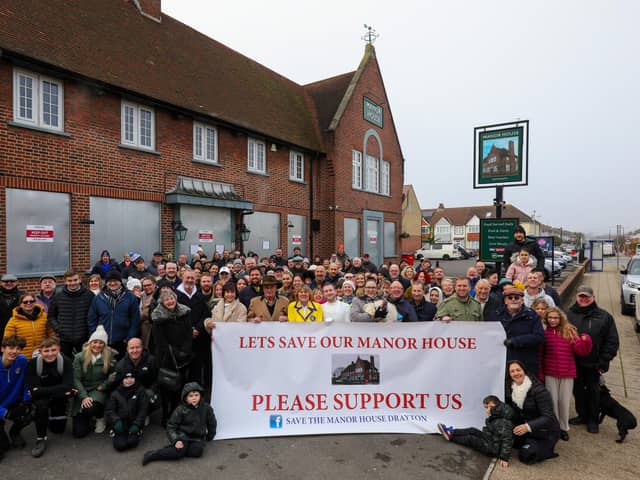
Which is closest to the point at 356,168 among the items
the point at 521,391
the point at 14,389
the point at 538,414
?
the point at 521,391

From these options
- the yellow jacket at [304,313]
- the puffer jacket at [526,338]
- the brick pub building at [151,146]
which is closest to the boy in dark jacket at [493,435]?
the puffer jacket at [526,338]

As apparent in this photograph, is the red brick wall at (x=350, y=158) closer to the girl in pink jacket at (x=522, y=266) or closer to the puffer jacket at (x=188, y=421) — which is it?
the girl in pink jacket at (x=522, y=266)

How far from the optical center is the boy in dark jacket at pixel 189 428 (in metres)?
4.04

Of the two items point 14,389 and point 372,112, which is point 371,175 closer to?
point 372,112

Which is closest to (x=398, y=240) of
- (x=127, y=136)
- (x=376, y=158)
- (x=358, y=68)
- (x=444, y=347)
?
(x=376, y=158)

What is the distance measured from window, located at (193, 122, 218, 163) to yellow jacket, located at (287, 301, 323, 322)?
928 centimetres

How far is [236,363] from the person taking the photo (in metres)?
4.86

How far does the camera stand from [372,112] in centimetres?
2209

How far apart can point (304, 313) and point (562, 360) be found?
3137 millimetres

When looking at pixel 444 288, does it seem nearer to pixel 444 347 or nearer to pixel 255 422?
pixel 444 347

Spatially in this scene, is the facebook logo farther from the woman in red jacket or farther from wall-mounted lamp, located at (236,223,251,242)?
wall-mounted lamp, located at (236,223,251,242)

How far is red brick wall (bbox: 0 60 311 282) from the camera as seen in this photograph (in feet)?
28.9

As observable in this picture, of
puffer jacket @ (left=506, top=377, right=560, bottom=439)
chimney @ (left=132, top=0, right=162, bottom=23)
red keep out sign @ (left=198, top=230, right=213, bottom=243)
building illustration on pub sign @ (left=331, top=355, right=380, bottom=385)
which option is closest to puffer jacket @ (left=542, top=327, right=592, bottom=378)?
puffer jacket @ (left=506, top=377, right=560, bottom=439)

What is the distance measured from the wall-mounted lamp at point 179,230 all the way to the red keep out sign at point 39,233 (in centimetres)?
330
